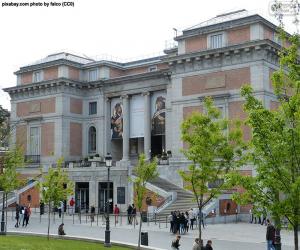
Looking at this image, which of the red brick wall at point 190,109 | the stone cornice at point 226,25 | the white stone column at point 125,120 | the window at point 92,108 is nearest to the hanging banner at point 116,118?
the white stone column at point 125,120

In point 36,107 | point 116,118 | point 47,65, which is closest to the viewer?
point 116,118

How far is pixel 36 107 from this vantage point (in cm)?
5706

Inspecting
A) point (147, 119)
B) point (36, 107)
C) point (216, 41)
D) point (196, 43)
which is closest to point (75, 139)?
point (36, 107)

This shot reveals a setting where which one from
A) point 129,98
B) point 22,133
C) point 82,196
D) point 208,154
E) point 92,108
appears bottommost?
point 82,196

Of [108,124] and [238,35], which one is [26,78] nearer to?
[108,124]

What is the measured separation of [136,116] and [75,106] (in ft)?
25.1

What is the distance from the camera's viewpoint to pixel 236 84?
136 feet

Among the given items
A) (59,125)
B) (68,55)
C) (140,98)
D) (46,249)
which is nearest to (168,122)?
(140,98)

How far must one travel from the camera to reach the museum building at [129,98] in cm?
4141

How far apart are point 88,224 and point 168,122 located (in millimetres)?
17603

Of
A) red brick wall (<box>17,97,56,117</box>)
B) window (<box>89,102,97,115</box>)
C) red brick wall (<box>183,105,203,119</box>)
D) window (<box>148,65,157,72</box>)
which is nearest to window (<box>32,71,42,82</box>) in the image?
red brick wall (<box>17,97,56,117</box>)

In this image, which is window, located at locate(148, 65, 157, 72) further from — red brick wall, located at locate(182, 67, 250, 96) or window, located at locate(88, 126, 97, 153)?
red brick wall, located at locate(182, 67, 250, 96)

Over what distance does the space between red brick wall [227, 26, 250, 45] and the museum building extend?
8 cm

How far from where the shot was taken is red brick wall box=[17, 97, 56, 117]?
55.8 metres
